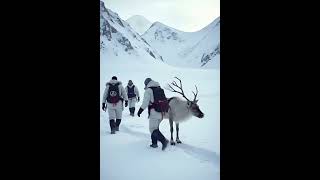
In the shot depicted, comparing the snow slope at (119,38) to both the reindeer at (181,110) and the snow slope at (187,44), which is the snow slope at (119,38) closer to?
the snow slope at (187,44)

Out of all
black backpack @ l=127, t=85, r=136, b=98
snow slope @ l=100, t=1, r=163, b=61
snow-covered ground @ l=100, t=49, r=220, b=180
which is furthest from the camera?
black backpack @ l=127, t=85, r=136, b=98

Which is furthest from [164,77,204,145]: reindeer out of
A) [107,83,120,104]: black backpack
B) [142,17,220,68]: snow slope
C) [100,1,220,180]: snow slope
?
[107,83,120,104]: black backpack

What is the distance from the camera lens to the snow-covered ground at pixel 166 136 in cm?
247

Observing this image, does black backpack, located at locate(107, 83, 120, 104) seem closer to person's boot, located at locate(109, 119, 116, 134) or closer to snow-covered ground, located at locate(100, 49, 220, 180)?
snow-covered ground, located at locate(100, 49, 220, 180)

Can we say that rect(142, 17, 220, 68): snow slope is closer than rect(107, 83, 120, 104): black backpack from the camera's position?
Yes

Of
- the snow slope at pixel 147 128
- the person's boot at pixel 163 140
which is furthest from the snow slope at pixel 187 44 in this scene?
the person's boot at pixel 163 140

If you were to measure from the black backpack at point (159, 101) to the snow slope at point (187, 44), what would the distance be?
0.26 meters

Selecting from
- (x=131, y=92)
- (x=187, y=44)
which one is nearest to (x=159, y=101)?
(x=131, y=92)

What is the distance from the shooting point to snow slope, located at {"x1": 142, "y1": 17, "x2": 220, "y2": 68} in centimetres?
268

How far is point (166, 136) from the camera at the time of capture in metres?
2.61

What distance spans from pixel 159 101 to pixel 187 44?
21.5 inches

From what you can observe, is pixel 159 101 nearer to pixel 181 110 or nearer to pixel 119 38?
pixel 181 110

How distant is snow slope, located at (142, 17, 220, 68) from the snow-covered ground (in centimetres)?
10
